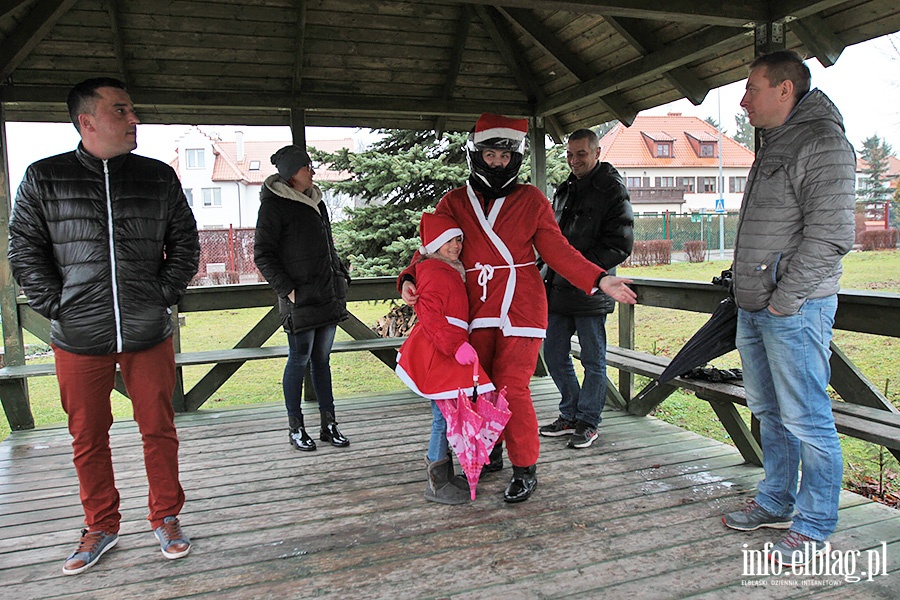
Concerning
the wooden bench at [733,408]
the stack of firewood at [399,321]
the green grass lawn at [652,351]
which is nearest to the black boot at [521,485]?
the wooden bench at [733,408]

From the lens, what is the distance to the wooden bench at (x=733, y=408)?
262 cm

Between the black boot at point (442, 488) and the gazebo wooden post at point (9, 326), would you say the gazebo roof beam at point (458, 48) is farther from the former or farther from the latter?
the black boot at point (442, 488)

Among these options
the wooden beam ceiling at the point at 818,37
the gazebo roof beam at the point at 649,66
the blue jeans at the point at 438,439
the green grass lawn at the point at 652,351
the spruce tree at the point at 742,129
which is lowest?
Result: the green grass lawn at the point at 652,351

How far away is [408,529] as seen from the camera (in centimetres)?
278

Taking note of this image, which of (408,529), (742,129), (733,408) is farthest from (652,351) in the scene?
(742,129)

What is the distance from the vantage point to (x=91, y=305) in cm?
247

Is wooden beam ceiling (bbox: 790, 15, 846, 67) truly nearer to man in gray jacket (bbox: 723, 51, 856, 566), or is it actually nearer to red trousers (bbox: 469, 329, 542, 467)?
man in gray jacket (bbox: 723, 51, 856, 566)

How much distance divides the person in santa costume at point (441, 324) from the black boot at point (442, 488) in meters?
0.04

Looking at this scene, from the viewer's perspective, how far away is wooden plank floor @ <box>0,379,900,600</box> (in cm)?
233

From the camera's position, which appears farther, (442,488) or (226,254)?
(226,254)

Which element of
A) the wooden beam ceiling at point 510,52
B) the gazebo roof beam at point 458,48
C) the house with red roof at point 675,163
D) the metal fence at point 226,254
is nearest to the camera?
the gazebo roof beam at point 458,48

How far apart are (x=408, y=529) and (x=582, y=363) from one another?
164cm

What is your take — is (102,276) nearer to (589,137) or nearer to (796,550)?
(589,137)

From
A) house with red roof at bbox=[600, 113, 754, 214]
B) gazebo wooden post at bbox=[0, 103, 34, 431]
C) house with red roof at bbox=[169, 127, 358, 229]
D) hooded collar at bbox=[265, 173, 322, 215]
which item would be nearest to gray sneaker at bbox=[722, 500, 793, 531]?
hooded collar at bbox=[265, 173, 322, 215]
